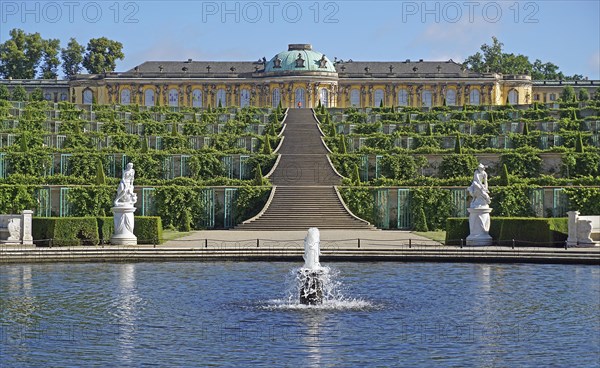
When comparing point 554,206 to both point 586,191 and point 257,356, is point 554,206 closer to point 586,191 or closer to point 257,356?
point 586,191

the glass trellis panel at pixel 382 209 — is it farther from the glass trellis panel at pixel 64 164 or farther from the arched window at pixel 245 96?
the arched window at pixel 245 96

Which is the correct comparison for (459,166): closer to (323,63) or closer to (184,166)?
(184,166)

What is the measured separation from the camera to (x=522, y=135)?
55188 mm

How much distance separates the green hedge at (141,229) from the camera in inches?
1307

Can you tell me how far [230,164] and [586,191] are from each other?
1507 cm

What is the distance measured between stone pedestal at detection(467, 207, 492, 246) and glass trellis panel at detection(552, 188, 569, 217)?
29.5 feet

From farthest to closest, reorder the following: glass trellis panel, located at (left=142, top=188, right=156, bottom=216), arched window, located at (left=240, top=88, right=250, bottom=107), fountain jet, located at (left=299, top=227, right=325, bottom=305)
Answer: arched window, located at (left=240, top=88, right=250, bottom=107) → glass trellis panel, located at (left=142, top=188, right=156, bottom=216) → fountain jet, located at (left=299, top=227, right=325, bottom=305)

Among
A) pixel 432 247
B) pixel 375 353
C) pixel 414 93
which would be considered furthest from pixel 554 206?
pixel 414 93

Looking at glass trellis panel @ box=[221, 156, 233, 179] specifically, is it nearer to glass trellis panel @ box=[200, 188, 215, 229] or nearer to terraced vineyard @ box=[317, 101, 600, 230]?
terraced vineyard @ box=[317, 101, 600, 230]

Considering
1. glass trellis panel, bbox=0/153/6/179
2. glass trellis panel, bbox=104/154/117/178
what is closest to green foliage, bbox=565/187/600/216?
glass trellis panel, bbox=104/154/117/178

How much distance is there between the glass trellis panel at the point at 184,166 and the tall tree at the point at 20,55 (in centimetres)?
6300

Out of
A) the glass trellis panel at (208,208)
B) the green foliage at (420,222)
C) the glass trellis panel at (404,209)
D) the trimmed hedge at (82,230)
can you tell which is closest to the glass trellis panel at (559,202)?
the green foliage at (420,222)

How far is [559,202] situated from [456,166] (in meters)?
6.79

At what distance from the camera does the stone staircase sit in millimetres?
39938
